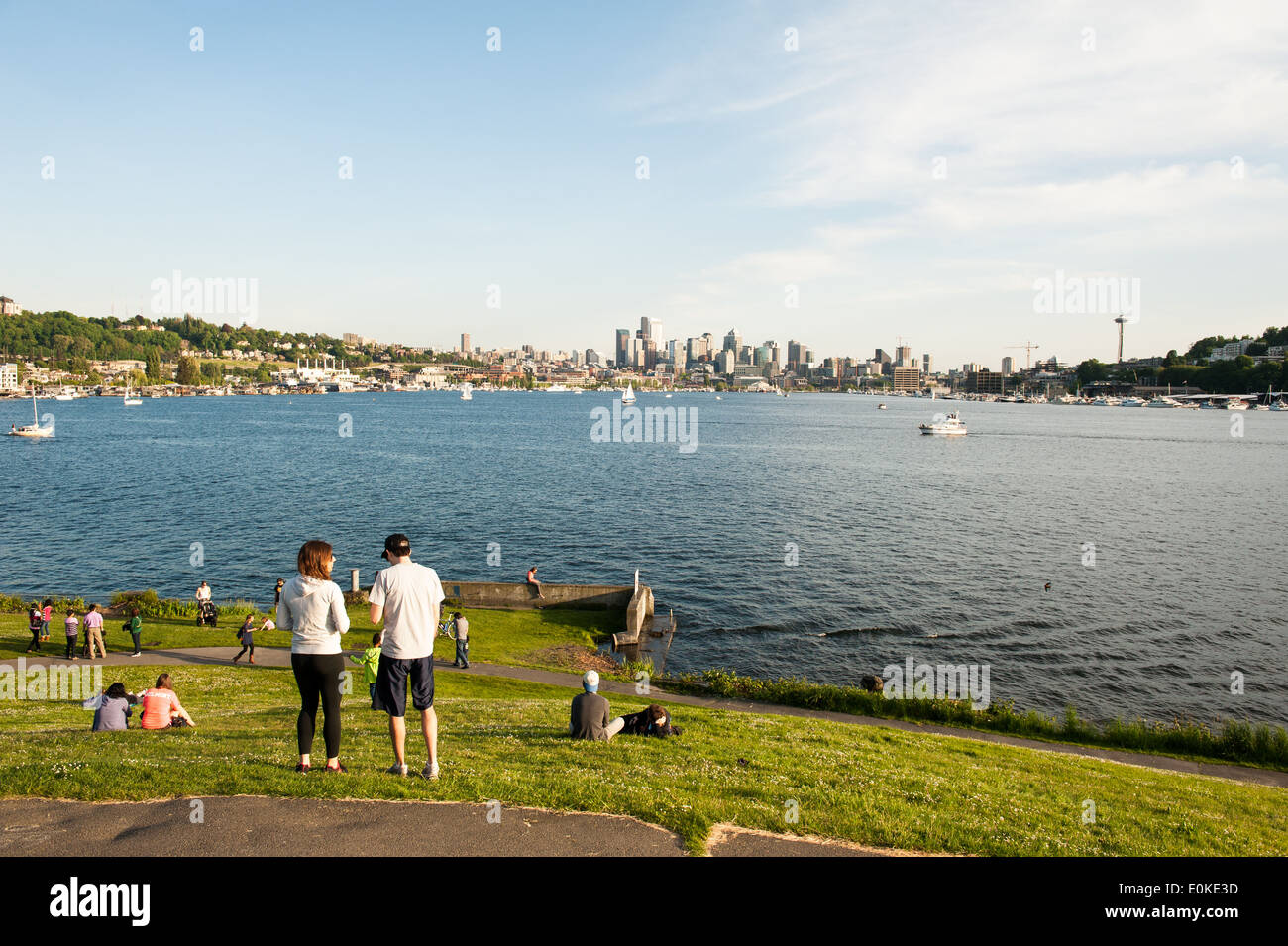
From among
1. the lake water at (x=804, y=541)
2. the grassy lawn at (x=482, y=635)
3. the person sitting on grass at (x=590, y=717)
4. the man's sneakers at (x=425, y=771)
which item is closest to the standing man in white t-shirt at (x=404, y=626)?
the man's sneakers at (x=425, y=771)

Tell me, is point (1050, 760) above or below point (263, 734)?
below

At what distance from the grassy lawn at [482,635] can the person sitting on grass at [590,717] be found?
1280cm

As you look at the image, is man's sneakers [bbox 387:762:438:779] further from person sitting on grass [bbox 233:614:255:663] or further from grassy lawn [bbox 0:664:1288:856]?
person sitting on grass [bbox 233:614:255:663]

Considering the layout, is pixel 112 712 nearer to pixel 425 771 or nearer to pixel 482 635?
pixel 425 771

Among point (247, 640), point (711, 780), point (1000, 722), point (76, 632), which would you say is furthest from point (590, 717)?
point (76, 632)

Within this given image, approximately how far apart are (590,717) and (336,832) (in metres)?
5.22

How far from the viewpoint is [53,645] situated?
2430 cm

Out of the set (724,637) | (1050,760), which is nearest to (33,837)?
(1050,760)

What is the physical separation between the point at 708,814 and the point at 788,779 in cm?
225

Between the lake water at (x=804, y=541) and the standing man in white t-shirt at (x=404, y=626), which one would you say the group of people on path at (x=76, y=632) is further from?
the standing man in white t-shirt at (x=404, y=626)

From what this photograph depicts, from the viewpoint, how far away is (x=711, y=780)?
10.0 meters

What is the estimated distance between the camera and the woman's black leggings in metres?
8.35

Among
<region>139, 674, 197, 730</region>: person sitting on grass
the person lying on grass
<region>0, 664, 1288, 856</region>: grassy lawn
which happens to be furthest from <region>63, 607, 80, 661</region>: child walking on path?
the person lying on grass
